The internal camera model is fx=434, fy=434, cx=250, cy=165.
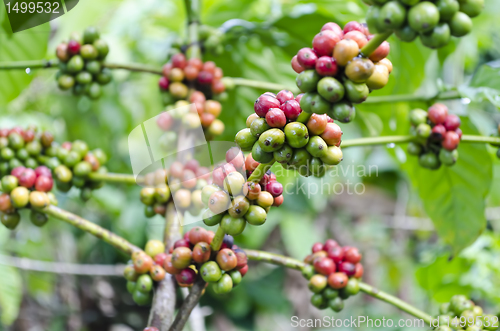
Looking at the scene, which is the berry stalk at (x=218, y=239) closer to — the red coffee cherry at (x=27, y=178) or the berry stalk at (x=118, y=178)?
the berry stalk at (x=118, y=178)

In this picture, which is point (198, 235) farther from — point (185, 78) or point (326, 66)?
point (185, 78)

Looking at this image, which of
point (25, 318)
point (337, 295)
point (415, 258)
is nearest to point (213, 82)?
point (337, 295)

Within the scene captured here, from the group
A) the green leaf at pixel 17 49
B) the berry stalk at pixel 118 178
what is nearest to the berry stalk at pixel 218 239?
the berry stalk at pixel 118 178

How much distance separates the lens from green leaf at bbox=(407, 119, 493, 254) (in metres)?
1.18

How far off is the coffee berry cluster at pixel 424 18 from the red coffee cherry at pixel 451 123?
1.63 ft

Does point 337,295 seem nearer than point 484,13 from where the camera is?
Yes

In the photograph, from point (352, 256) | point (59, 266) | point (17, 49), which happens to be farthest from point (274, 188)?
point (59, 266)

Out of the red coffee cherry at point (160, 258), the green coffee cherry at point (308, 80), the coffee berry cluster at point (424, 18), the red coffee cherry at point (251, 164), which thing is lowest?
the red coffee cherry at point (160, 258)

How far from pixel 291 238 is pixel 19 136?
63.0 inches

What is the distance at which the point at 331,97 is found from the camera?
0.52m

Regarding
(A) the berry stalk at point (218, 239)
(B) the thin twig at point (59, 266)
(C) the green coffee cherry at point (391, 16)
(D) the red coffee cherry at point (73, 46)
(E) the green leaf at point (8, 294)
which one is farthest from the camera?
Answer: (B) the thin twig at point (59, 266)

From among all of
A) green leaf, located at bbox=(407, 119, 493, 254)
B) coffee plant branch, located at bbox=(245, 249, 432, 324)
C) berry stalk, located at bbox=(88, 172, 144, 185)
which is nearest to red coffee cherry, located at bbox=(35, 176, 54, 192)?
berry stalk, located at bbox=(88, 172, 144, 185)

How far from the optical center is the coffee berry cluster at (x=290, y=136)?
1.84 ft

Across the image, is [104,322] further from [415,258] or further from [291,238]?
[415,258]
